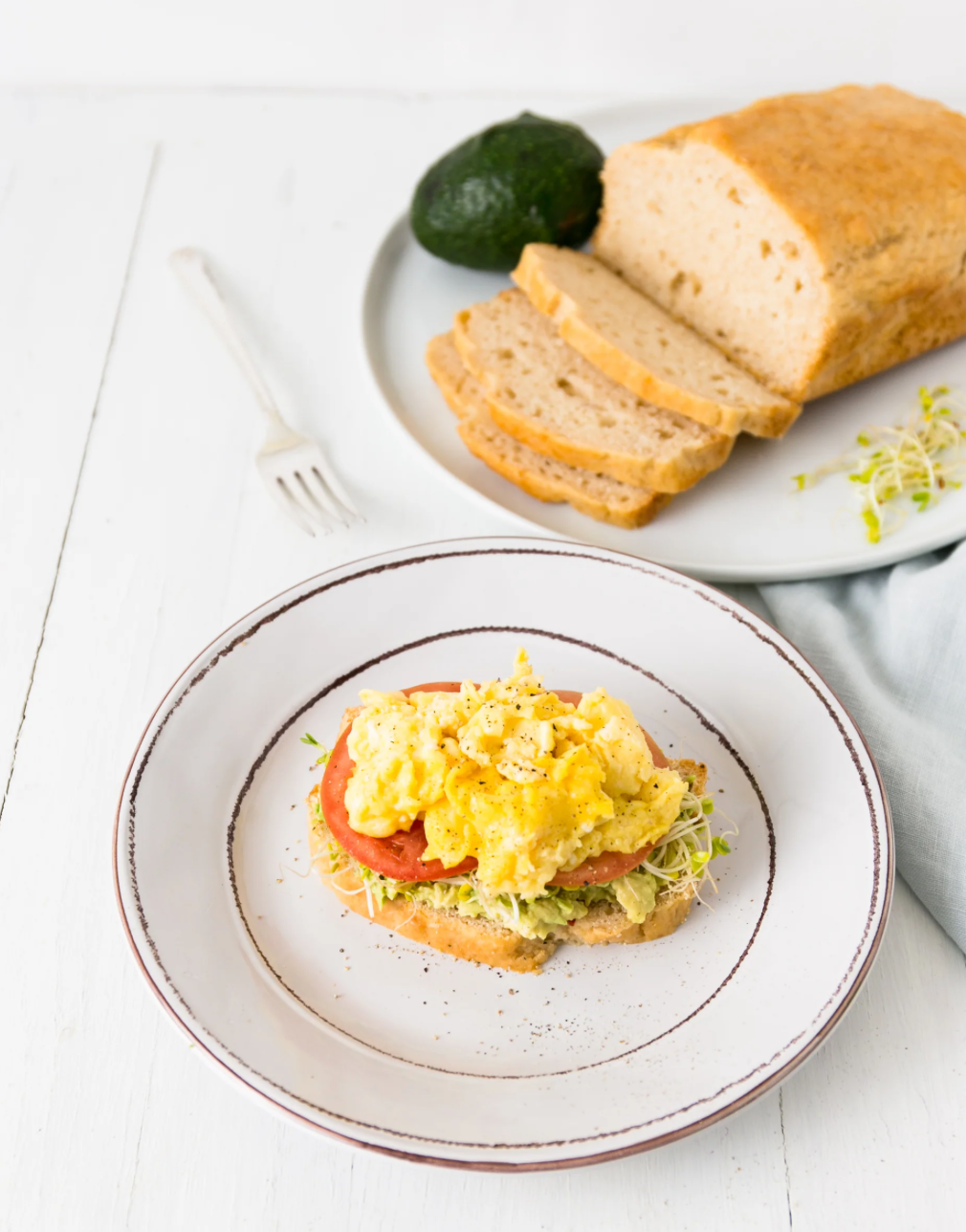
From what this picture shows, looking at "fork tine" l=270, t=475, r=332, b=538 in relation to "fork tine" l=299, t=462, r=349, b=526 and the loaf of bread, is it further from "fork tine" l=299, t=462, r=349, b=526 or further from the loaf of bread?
the loaf of bread

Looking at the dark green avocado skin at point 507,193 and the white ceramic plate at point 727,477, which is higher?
the dark green avocado skin at point 507,193

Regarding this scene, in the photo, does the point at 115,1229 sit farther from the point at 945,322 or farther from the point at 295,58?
the point at 295,58

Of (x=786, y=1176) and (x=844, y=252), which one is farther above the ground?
(x=844, y=252)

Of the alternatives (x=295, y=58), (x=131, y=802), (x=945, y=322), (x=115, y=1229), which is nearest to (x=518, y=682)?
(x=131, y=802)

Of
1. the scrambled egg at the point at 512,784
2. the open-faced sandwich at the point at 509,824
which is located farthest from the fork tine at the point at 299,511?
the scrambled egg at the point at 512,784

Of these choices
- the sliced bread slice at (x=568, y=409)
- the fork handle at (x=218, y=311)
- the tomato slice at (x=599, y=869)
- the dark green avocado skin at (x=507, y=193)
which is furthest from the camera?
the dark green avocado skin at (x=507, y=193)

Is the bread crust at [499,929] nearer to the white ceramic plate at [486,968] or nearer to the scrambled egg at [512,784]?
the white ceramic plate at [486,968]

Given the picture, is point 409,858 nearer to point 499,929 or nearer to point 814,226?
point 499,929
